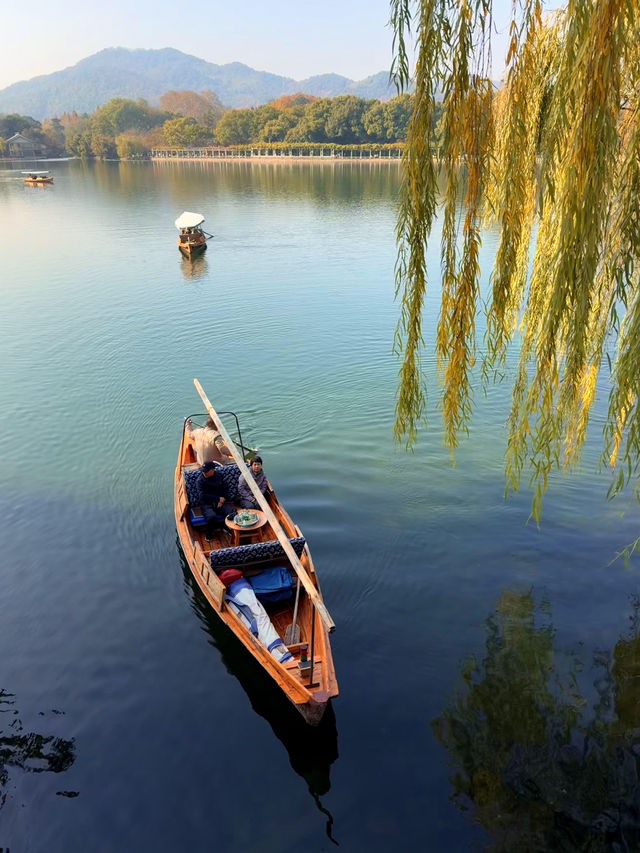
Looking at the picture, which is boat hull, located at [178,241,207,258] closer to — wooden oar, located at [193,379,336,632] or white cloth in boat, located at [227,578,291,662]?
wooden oar, located at [193,379,336,632]

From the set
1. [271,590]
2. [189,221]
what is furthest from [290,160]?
[271,590]

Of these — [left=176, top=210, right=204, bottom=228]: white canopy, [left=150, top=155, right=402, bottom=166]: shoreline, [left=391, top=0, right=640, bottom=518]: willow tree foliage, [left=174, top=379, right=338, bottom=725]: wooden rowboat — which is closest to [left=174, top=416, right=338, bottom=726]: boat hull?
[left=174, top=379, right=338, bottom=725]: wooden rowboat

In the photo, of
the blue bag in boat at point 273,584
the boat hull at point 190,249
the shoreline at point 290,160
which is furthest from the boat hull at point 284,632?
the shoreline at point 290,160

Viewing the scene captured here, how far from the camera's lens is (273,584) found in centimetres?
895

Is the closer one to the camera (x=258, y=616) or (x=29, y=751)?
(x=29, y=751)

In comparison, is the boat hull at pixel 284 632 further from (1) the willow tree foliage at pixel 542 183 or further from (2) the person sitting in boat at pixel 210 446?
(1) the willow tree foliage at pixel 542 183

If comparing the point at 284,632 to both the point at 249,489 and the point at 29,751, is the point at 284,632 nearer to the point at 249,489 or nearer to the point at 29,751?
the point at 249,489

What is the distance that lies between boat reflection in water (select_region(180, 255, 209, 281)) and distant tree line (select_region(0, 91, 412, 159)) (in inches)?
2853

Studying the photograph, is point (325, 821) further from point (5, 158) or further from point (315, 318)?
point (5, 158)

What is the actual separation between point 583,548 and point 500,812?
18.4 ft

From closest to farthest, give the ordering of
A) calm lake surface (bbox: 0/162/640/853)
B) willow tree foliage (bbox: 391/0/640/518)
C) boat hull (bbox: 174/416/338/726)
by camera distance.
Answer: willow tree foliage (bbox: 391/0/640/518), calm lake surface (bbox: 0/162/640/853), boat hull (bbox: 174/416/338/726)

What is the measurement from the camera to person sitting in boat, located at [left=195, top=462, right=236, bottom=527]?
10672 millimetres

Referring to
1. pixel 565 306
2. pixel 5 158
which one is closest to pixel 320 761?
pixel 565 306

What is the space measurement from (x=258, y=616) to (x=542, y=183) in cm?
648
